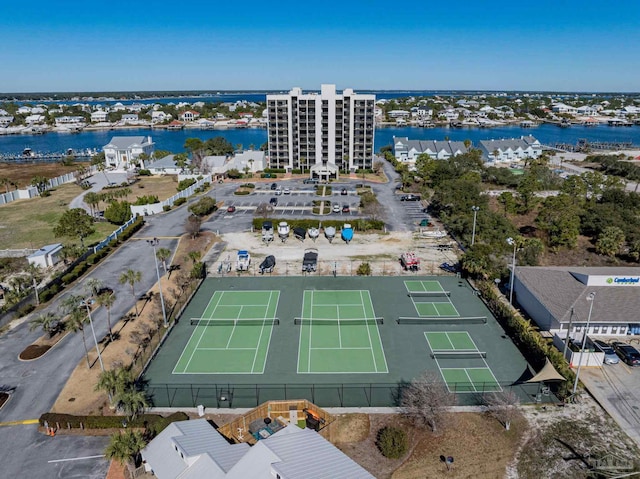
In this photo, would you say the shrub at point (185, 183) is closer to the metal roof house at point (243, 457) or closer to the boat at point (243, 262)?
the boat at point (243, 262)

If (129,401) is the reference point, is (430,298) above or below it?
below

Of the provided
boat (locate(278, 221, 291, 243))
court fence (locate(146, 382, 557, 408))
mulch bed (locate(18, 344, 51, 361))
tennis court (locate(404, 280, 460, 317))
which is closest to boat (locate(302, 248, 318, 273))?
boat (locate(278, 221, 291, 243))

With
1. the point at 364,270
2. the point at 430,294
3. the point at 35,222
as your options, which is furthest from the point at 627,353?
the point at 35,222

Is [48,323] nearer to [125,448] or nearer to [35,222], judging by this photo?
[125,448]

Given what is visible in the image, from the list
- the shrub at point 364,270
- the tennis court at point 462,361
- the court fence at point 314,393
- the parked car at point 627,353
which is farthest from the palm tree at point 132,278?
the parked car at point 627,353

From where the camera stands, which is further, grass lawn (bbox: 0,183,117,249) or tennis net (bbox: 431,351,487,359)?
grass lawn (bbox: 0,183,117,249)

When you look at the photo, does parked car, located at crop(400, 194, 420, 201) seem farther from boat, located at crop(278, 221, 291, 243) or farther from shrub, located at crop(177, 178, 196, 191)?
shrub, located at crop(177, 178, 196, 191)
